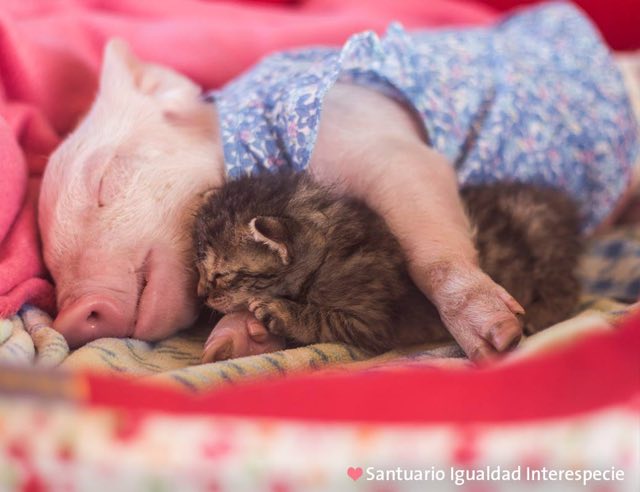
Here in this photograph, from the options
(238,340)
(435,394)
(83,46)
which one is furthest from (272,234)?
(83,46)

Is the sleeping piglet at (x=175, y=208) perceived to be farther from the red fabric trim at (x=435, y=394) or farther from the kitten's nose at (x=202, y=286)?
the red fabric trim at (x=435, y=394)

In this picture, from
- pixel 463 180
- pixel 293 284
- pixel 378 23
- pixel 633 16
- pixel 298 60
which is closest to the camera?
pixel 293 284

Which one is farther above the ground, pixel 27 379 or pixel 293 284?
pixel 27 379

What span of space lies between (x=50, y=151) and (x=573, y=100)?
52.2 inches

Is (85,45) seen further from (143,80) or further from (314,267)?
(314,267)

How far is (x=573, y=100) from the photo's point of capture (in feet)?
6.75

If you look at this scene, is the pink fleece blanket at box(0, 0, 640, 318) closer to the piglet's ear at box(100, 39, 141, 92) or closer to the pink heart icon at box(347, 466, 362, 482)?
the piglet's ear at box(100, 39, 141, 92)

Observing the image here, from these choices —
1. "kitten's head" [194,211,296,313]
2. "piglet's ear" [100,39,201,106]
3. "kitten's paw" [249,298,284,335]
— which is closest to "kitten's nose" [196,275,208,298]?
"kitten's head" [194,211,296,313]

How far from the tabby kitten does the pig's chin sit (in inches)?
2.7

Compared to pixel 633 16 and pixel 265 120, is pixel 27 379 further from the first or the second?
pixel 633 16

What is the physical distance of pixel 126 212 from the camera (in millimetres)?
1508

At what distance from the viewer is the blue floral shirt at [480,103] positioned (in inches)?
62.9

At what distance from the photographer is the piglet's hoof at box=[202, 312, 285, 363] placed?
1.30 meters

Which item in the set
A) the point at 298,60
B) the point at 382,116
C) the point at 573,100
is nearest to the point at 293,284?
the point at 382,116
